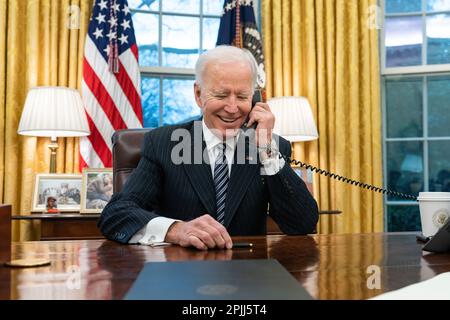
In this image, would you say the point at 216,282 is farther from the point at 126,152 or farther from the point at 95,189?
the point at 95,189

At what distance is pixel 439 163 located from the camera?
3.95 meters

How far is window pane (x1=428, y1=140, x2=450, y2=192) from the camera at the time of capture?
3.93m

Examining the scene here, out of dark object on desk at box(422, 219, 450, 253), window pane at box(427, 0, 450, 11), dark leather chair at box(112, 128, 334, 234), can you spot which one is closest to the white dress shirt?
dark leather chair at box(112, 128, 334, 234)

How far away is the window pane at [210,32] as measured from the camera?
4004 millimetres

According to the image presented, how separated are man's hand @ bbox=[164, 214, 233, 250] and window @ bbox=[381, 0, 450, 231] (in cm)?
314

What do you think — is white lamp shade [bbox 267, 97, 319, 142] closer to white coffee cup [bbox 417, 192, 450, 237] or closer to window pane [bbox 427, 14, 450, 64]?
window pane [bbox 427, 14, 450, 64]

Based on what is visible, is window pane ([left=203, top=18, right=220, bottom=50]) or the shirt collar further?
window pane ([left=203, top=18, right=220, bottom=50])

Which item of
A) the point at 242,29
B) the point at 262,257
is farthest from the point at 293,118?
the point at 262,257

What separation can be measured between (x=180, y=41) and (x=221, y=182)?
2.48 meters

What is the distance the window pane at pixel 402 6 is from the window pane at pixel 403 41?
0.07m

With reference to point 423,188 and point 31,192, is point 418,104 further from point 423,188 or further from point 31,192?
point 31,192

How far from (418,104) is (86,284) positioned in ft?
12.5

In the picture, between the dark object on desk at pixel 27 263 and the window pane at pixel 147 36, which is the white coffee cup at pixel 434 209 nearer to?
the dark object on desk at pixel 27 263
